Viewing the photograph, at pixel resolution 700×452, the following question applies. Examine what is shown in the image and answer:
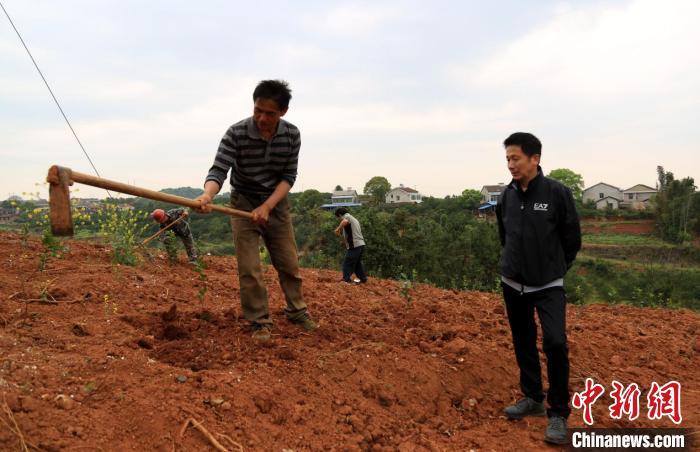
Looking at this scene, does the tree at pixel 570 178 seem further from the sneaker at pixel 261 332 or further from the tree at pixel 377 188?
the sneaker at pixel 261 332

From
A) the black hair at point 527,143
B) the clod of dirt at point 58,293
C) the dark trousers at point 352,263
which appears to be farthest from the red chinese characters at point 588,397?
the dark trousers at point 352,263

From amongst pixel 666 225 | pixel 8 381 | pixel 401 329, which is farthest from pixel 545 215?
pixel 666 225

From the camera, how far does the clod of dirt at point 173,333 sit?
3352 millimetres

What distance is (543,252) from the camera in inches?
108

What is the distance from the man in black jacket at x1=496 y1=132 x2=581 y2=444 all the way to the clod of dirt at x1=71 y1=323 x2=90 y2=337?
2.61 meters

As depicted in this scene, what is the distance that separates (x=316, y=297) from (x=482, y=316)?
68.7 inches

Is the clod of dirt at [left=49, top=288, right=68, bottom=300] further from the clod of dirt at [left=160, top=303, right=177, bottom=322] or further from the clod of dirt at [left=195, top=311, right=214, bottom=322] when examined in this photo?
the clod of dirt at [left=195, top=311, right=214, bottom=322]

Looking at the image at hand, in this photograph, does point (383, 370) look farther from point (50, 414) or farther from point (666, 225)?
point (666, 225)

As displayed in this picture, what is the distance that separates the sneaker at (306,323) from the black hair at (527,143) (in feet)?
6.49

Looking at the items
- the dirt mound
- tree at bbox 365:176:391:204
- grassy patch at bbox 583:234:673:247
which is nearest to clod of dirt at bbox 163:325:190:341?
the dirt mound

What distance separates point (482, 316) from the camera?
5051mm

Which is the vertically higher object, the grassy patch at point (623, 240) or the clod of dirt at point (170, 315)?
the clod of dirt at point (170, 315)

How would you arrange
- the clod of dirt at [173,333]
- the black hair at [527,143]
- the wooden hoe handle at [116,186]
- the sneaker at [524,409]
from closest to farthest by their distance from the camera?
the wooden hoe handle at [116,186] < the black hair at [527,143] < the sneaker at [524,409] < the clod of dirt at [173,333]

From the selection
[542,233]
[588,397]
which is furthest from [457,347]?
[542,233]
